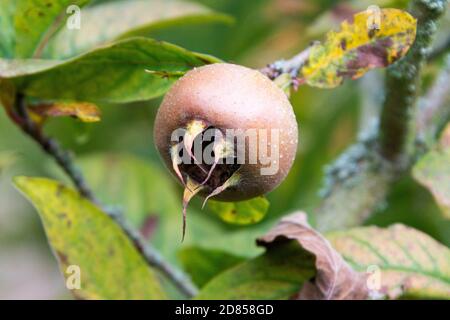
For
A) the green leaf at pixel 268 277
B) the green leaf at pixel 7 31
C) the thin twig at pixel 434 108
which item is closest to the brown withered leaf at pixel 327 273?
the green leaf at pixel 268 277

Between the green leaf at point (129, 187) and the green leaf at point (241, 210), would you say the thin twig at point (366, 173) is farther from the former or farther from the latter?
the green leaf at point (129, 187)

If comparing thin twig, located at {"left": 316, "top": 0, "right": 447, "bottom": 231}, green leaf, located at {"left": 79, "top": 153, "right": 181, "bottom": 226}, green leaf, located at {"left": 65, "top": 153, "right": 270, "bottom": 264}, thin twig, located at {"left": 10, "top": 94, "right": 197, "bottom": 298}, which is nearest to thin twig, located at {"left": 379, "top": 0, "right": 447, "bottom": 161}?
thin twig, located at {"left": 316, "top": 0, "right": 447, "bottom": 231}

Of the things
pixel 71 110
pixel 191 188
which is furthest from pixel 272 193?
pixel 191 188

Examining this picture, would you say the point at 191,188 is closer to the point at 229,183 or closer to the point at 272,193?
the point at 229,183

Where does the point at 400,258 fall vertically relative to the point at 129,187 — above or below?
above

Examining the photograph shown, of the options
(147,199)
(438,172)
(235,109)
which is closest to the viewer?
(235,109)
